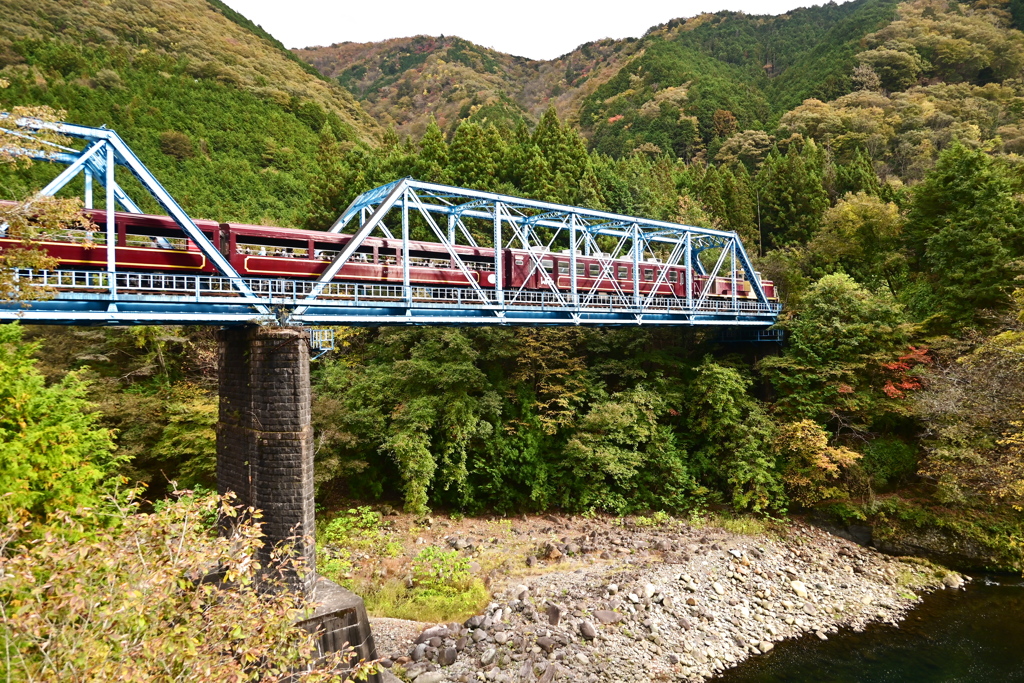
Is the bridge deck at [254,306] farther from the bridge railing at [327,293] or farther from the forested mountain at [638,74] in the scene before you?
the forested mountain at [638,74]

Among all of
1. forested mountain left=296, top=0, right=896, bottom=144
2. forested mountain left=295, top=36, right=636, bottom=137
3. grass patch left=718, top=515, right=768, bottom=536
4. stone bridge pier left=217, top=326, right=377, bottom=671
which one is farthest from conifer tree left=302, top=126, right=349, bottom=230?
forested mountain left=295, top=36, right=636, bottom=137

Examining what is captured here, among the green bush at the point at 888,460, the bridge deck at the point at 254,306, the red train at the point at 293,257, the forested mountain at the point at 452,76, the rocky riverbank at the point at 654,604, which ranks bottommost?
the rocky riverbank at the point at 654,604

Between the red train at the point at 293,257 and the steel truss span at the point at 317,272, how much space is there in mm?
44

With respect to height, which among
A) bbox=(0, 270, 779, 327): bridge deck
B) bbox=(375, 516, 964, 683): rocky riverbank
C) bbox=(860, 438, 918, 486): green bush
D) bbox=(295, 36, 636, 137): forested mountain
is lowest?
bbox=(375, 516, 964, 683): rocky riverbank

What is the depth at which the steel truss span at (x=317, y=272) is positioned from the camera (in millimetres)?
12062

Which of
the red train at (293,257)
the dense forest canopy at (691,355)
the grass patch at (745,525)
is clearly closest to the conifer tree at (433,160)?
the dense forest canopy at (691,355)

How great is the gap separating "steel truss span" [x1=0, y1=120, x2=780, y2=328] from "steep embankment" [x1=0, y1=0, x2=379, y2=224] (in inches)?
881

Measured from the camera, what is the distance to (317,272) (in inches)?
650

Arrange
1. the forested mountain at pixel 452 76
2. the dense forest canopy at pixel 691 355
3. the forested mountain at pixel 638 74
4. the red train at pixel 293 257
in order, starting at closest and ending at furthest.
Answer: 1. the red train at pixel 293 257
2. the dense forest canopy at pixel 691 355
3. the forested mountain at pixel 638 74
4. the forested mountain at pixel 452 76

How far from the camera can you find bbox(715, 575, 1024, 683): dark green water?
47.1ft

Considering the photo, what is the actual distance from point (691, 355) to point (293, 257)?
2147cm

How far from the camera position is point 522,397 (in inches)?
990

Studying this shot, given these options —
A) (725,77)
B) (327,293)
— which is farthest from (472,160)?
(725,77)

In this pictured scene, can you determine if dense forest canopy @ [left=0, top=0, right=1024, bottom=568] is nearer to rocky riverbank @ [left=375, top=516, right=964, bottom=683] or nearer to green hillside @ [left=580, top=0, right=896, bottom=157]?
rocky riverbank @ [left=375, top=516, right=964, bottom=683]
